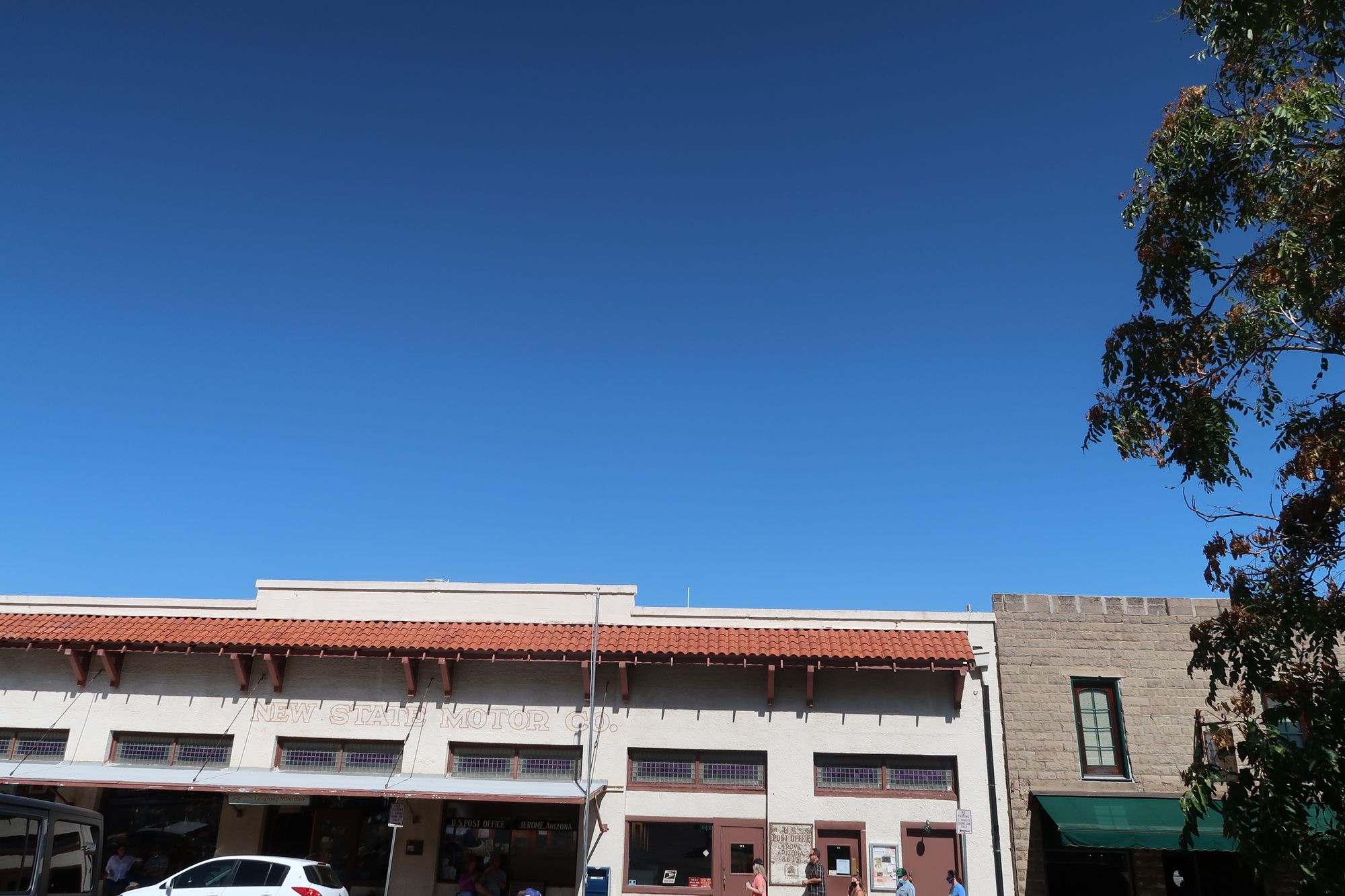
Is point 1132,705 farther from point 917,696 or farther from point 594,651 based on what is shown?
point 594,651

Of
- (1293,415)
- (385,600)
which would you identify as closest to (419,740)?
(385,600)

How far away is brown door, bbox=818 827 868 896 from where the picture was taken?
19.4m

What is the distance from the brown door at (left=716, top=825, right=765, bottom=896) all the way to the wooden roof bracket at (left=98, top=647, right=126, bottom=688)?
13.0 m

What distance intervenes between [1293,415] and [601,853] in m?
14.4

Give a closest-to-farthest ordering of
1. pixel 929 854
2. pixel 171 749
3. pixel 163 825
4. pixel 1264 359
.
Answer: pixel 1264 359 → pixel 929 854 → pixel 171 749 → pixel 163 825

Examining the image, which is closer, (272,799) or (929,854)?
(272,799)

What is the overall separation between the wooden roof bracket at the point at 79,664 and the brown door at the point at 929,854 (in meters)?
17.2

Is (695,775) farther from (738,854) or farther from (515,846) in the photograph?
(515,846)

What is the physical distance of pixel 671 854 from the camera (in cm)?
1983

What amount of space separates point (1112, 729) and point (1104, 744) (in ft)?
1.20

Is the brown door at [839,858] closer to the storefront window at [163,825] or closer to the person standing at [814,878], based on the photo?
the person standing at [814,878]

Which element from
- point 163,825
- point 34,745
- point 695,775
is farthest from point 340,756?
point 695,775

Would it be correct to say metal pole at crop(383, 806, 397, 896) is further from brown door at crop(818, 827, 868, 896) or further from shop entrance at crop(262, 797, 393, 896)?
brown door at crop(818, 827, 868, 896)

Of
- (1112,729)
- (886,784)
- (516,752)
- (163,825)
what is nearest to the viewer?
(886,784)
